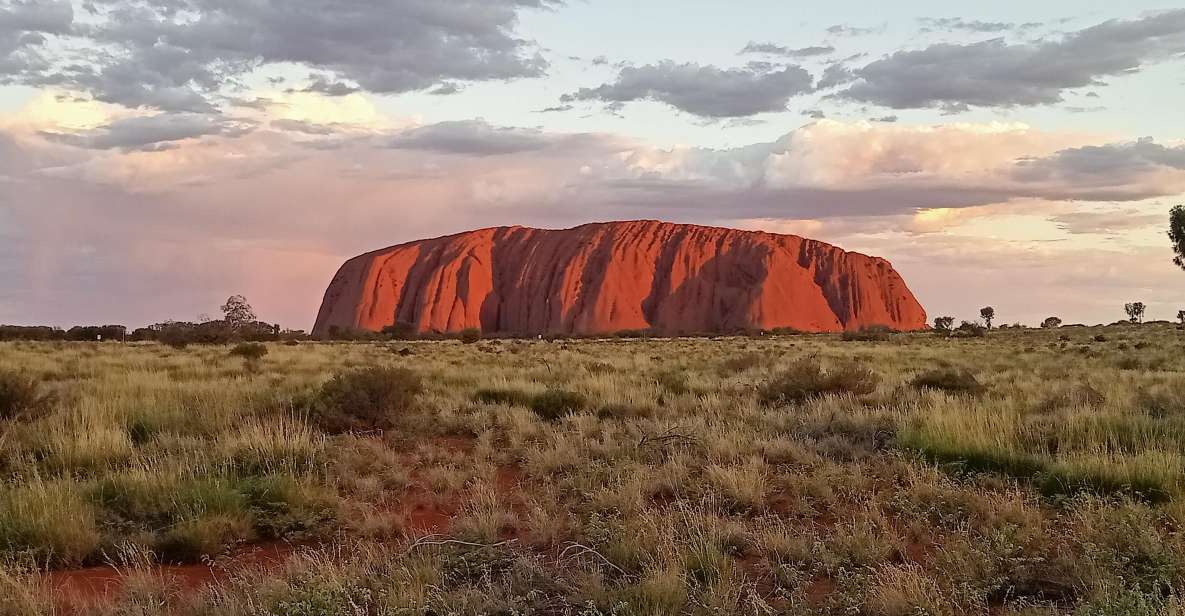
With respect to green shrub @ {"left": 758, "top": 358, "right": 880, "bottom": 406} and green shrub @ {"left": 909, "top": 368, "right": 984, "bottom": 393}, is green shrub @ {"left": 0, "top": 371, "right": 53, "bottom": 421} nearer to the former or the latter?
green shrub @ {"left": 758, "top": 358, "right": 880, "bottom": 406}

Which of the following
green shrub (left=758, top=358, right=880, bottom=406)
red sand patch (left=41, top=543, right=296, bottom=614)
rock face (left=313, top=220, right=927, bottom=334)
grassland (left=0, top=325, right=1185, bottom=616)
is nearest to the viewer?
grassland (left=0, top=325, right=1185, bottom=616)

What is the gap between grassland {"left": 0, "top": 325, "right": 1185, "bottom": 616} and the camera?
438 cm

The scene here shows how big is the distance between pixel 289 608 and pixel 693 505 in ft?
11.1

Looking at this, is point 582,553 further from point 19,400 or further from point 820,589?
point 19,400

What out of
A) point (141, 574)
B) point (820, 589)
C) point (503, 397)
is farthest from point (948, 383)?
point (141, 574)

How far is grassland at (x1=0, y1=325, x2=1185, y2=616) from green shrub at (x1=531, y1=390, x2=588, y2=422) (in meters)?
0.35

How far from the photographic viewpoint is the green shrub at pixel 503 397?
1320 cm

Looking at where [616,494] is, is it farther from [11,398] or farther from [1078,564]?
[11,398]

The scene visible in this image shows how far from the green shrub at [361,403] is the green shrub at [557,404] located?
78.8 inches

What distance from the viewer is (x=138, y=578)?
4.67 m

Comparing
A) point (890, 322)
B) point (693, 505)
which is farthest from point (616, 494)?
point (890, 322)

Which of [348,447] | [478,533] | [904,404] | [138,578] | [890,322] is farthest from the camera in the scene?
[890,322]

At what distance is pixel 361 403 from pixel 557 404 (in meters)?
3.03

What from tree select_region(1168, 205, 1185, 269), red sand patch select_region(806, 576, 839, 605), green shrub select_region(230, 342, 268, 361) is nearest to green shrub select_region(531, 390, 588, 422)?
red sand patch select_region(806, 576, 839, 605)
